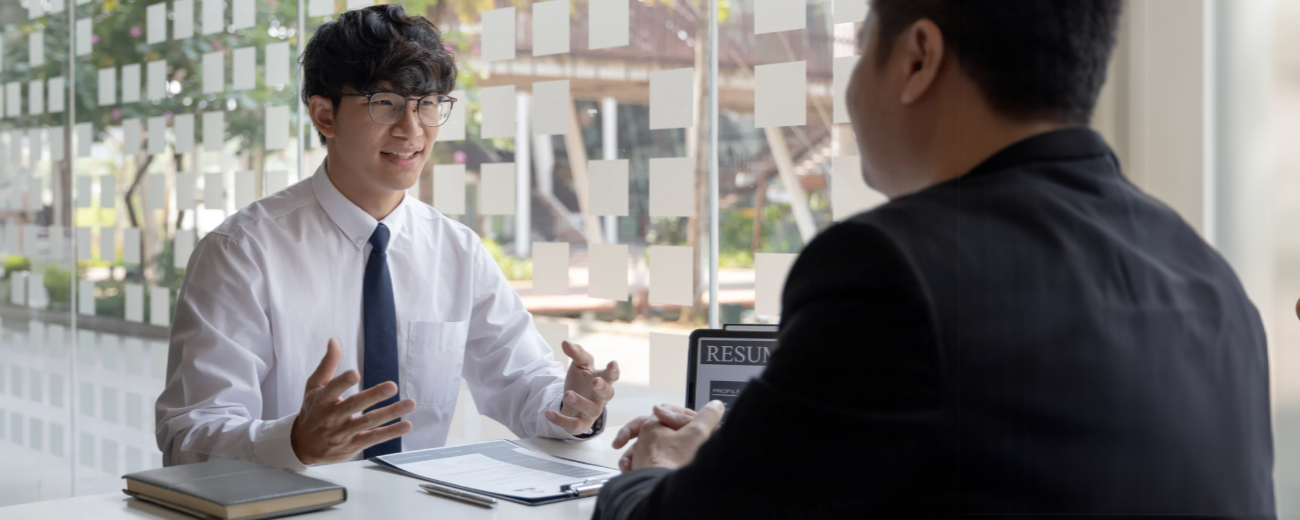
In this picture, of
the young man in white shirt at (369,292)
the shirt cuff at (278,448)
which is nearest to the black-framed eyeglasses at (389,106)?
the young man in white shirt at (369,292)

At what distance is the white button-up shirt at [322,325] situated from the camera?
1.80m

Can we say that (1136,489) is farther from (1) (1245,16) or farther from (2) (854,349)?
(1) (1245,16)

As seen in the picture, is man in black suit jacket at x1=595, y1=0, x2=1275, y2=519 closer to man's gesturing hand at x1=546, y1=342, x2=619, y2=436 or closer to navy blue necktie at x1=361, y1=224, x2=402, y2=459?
man's gesturing hand at x1=546, y1=342, x2=619, y2=436

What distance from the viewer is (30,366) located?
4.64 m

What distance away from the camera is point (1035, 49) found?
0.70 meters

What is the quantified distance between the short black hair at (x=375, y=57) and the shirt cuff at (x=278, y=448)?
831mm

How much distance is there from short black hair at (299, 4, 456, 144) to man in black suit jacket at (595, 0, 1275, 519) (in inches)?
62.1

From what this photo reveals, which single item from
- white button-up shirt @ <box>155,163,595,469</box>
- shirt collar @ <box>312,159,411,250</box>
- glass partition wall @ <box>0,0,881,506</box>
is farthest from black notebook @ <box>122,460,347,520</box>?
shirt collar @ <box>312,159,411,250</box>

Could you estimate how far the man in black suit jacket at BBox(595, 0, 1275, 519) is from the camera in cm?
66

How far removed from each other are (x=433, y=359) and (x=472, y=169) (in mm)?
1156

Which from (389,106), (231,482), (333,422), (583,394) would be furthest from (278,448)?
(389,106)

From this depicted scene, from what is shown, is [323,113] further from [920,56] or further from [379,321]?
[920,56]

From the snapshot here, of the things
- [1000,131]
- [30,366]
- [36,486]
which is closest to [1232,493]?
[1000,131]

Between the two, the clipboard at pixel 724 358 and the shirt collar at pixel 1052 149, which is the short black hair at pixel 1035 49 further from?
the clipboard at pixel 724 358
